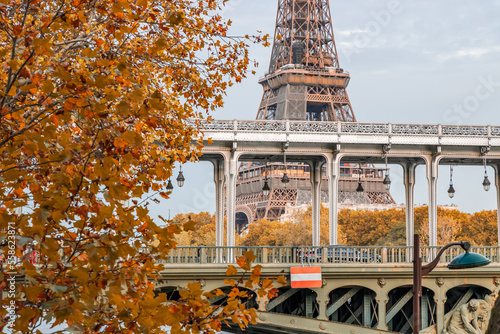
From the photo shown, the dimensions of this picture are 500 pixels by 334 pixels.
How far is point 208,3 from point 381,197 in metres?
76.2

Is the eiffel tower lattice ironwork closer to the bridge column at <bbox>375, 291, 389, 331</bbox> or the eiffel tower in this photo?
the eiffel tower

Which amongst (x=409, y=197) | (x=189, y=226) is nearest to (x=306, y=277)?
(x=409, y=197)

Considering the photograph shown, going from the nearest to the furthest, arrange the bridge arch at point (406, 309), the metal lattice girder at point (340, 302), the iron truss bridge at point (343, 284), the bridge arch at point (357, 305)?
the iron truss bridge at point (343, 284)
the metal lattice girder at point (340, 302)
the bridge arch at point (357, 305)
the bridge arch at point (406, 309)

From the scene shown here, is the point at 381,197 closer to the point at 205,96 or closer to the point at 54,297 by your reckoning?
the point at 205,96

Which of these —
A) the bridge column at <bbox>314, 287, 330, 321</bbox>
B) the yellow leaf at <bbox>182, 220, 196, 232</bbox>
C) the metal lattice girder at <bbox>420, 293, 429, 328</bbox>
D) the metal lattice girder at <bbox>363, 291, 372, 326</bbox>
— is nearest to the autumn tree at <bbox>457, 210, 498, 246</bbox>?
the metal lattice girder at <bbox>420, 293, 429, 328</bbox>

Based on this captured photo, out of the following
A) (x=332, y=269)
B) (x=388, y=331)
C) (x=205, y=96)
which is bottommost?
(x=388, y=331)

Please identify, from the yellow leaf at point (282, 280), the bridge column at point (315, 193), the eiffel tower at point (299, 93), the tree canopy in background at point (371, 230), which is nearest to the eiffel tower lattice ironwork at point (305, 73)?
the eiffel tower at point (299, 93)

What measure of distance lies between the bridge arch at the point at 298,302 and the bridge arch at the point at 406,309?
348 centimetres

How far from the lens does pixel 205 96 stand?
12812 mm

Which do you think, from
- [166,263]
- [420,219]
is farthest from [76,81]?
[420,219]

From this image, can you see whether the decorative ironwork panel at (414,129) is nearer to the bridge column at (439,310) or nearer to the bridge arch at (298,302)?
the bridge column at (439,310)

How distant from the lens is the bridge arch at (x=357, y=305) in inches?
1179

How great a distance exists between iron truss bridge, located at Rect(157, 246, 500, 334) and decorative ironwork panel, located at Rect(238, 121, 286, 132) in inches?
212

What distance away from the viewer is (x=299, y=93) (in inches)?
3024
